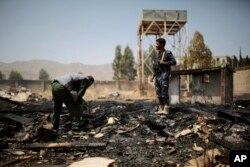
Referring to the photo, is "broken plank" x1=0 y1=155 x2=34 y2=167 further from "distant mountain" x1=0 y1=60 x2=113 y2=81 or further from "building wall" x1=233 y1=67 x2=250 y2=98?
"distant mountain" x1=0 y1=60 x2=113 y2=81

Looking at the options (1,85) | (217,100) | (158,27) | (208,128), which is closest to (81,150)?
(208,128)

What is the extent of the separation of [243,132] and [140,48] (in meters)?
14.5

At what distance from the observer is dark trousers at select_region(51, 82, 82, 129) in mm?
5574

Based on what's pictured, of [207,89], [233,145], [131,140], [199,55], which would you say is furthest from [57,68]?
[233,145]

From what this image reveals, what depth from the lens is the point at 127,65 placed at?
51969 mm

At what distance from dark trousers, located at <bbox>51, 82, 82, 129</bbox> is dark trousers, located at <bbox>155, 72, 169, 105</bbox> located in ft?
7.86

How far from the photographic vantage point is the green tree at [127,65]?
5216 cm

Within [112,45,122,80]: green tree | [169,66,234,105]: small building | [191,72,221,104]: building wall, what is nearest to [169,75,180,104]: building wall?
[169,66,234,105]: small building

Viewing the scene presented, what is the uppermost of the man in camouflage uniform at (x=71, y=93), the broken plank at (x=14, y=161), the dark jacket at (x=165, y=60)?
the dark jacket at (x=165, y=60)

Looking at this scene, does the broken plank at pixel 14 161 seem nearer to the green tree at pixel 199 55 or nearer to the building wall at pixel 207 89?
the building wall at pixel 207 89

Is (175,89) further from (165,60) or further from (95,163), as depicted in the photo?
(95,163)

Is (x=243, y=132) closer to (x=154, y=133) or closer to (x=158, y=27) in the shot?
(x=154, y=133)

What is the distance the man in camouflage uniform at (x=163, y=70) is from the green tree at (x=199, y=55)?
65.1ft

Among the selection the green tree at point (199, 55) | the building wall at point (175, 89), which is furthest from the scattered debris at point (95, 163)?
the green tree at point (199, 55)
